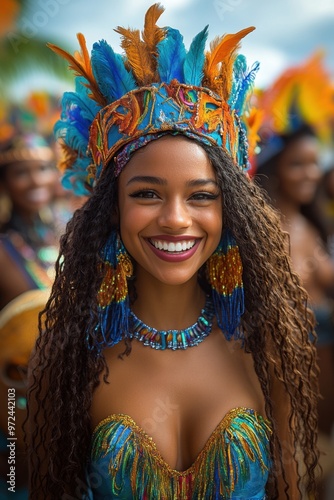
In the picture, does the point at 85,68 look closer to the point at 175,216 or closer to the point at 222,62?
the point at 222,62

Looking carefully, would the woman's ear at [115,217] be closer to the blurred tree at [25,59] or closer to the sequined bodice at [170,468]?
the sequined bodice at [170,468]

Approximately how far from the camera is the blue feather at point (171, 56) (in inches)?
74.7

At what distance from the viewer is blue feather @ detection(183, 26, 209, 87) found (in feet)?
6.23

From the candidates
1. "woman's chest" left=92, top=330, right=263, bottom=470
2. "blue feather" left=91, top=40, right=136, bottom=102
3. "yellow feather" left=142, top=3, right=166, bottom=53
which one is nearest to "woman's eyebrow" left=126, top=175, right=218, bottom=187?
"blue feather" left=91, top=40, right=136, bottom=102

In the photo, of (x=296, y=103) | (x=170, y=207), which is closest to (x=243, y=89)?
(x=170, y=207)

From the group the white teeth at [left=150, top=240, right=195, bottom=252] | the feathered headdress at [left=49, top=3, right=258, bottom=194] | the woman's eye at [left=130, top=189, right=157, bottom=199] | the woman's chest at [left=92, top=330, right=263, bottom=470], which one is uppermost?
the feathered headdress at [left=49, top=3, right=258, bottom=194]

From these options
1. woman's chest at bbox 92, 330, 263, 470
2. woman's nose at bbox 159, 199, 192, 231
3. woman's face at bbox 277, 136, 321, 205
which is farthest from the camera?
woman's face at bbox 277, 136, 321, 205

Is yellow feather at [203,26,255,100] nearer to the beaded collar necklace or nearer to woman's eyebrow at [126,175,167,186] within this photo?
woman's eyebrow at [126,175,167,186]

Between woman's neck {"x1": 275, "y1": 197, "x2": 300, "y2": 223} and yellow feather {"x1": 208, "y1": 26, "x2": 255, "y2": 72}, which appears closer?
yellow feather {"x1": 208, "y1": 26, "x2": 255, "y2": 72}

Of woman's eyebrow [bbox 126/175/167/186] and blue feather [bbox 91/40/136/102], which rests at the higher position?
blue feather [bbox 91/40/136/102]

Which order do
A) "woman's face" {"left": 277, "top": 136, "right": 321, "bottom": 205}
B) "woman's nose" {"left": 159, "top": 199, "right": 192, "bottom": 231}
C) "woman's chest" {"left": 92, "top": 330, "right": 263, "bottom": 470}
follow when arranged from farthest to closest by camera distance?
"woman's face" {"left": 277, "top": 136, "right": 321, "bottom": 205}, "woman's chest" {"left": 92, "top": 330, "right": 263, "bottom": 470}, "woman's nose" {"left": 159, "top": 199, "right": 192, "bottom": 231}

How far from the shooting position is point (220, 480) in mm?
1852

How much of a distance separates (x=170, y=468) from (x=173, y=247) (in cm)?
70

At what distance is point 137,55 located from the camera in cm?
192
